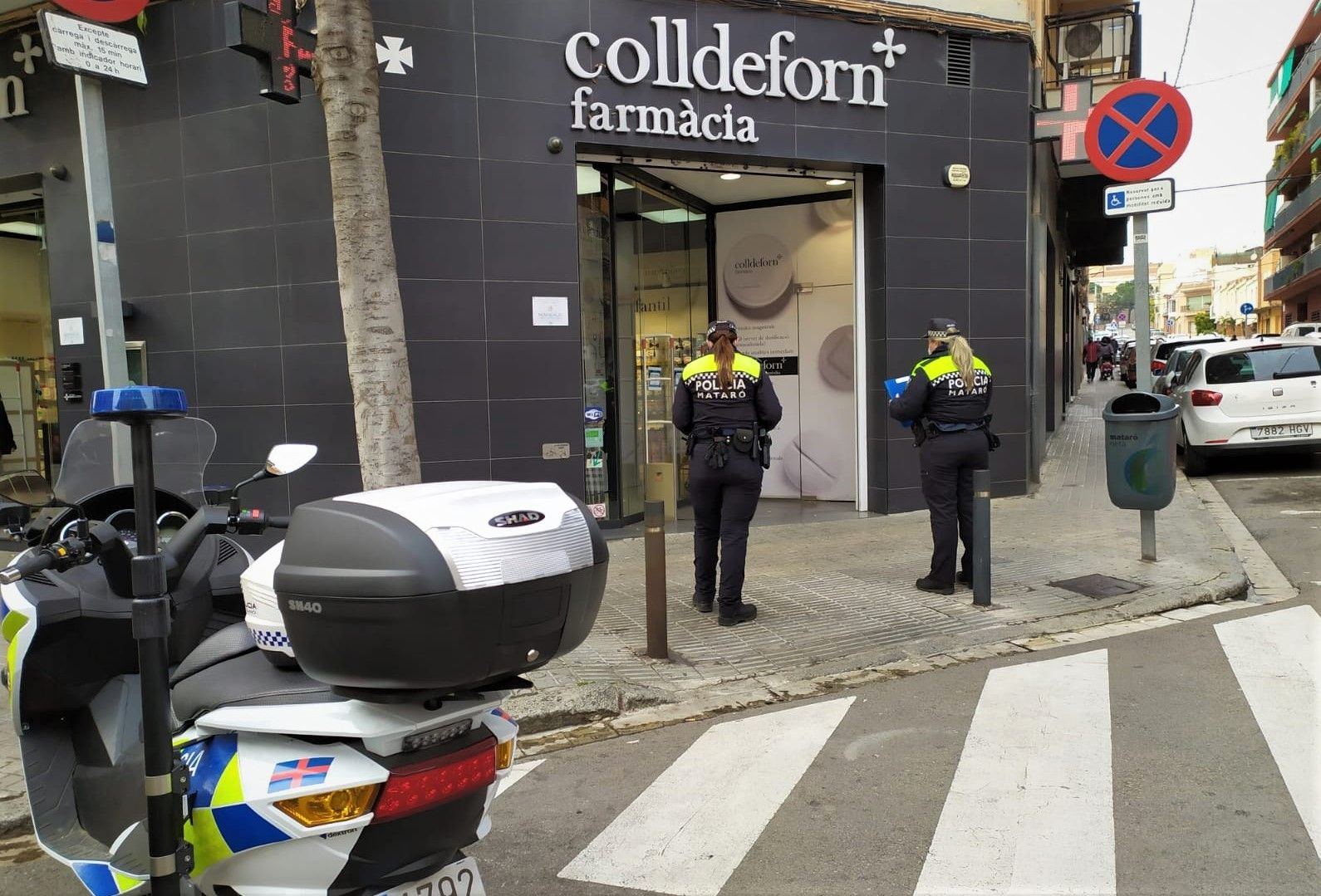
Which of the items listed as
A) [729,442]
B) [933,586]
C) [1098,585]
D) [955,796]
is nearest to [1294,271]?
[1098,585]

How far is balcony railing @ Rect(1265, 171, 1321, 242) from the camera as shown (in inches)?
1698

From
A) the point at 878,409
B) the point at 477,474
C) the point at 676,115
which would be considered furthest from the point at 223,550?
the point at 878,409

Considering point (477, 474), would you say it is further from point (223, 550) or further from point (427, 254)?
point (223, 550)

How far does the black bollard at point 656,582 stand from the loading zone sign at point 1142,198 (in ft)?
15.1

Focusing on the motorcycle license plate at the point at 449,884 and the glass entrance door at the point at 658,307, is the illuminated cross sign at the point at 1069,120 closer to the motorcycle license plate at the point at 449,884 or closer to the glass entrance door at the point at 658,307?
the glass entrance door at the point at 658,307

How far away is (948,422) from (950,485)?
1.49 ft

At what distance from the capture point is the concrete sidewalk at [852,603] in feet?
17.2

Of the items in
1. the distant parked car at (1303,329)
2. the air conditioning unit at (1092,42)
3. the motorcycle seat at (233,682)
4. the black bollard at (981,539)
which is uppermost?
the air conditioning unit at (1092,42)

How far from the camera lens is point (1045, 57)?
42.5ft

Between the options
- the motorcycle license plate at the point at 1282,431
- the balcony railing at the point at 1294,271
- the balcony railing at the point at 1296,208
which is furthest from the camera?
the balcony railing at the point at 1294,271

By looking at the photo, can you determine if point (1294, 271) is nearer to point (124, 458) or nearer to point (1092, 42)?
point (1092, 42)

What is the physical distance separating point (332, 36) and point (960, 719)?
4.65 m

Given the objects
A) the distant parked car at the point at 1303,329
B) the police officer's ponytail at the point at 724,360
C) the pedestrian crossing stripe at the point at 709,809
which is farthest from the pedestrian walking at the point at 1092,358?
the pedestrian crossing stripe at the point at 709,809

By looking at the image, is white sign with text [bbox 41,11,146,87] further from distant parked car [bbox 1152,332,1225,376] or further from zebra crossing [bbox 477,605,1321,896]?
distant parked car [bbox 1152,332,1225,376]
